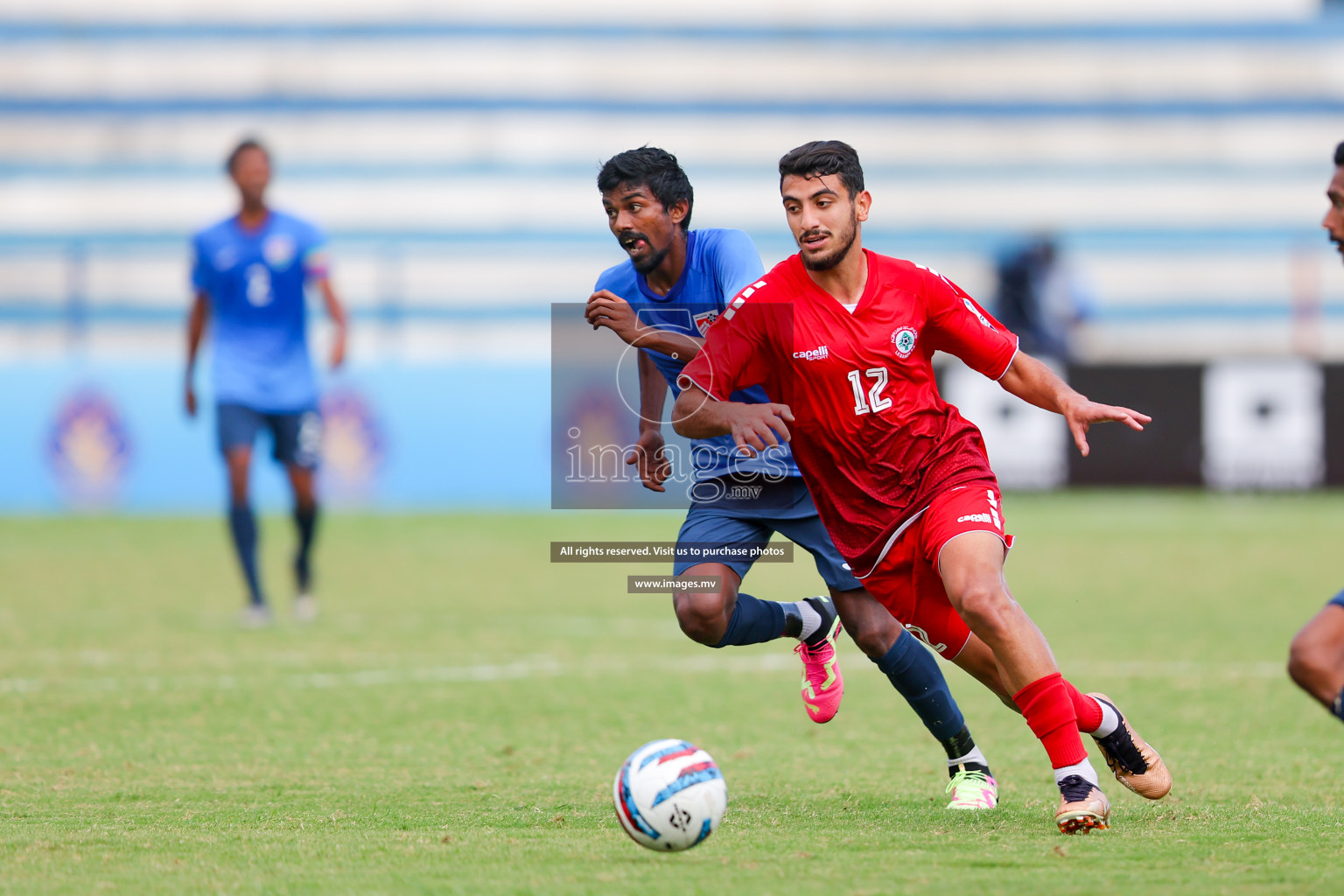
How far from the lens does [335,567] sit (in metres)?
12.0

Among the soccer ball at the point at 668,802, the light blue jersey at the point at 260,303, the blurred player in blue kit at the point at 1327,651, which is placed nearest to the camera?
the blurred player in blue kit at the point at 1327,651

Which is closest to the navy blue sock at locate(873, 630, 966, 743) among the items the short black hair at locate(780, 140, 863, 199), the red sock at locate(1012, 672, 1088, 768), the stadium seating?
the red sock at locate(1012, 672, 1088, 768)

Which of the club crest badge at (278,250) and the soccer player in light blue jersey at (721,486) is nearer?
the soccer player in light blue jersey at (721,486)

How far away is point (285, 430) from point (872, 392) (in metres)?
5.37

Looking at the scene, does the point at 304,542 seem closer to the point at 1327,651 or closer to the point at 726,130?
the point at 1327,651

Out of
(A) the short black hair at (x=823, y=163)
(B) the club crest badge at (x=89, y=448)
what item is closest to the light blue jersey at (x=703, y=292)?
(A) the short black hair at (x=823, y=163)

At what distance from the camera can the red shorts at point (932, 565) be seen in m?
4.56

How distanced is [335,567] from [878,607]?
7.48 m

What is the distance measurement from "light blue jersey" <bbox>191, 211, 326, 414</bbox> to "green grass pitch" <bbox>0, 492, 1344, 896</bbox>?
1.33 metres

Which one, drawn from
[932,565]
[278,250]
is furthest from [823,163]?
[278,250]

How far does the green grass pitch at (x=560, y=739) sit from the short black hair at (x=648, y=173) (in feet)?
5.97

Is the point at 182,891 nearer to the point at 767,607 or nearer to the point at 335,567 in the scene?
the point at 767,607

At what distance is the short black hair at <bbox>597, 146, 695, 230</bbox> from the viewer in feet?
16.6

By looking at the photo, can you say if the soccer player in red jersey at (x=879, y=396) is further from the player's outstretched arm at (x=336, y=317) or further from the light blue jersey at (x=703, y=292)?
the player's outstretched arm at (x=336, y=317)
